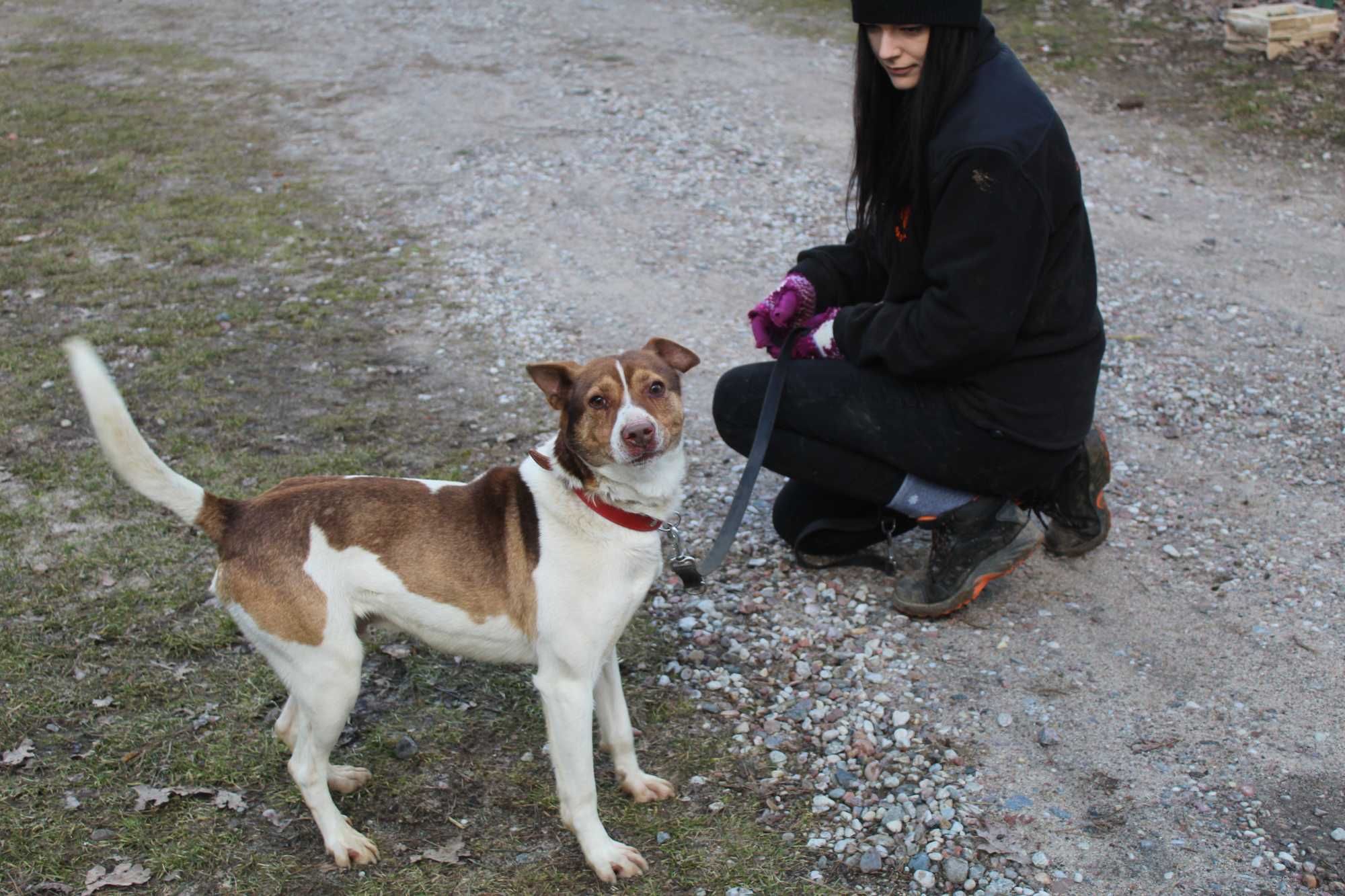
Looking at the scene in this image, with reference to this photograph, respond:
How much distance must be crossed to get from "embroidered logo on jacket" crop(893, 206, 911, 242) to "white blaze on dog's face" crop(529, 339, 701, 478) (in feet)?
3.79

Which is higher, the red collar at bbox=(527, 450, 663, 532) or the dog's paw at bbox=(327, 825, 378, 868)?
the red collar at bbox=(527, 450, 663, 532)

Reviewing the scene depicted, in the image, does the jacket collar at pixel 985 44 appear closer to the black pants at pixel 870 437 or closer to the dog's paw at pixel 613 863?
the black pants at pixel 870 437

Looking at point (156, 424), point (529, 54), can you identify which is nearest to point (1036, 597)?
point (156, 424)

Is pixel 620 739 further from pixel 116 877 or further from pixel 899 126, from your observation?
pixel 899 126

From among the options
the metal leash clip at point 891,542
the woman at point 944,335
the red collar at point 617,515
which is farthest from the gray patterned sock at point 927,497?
the red collar at point 617,515

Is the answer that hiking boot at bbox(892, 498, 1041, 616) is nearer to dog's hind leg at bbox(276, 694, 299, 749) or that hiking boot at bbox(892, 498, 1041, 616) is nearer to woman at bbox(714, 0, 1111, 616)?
woman at bbox(714, 0, 1111, 616)

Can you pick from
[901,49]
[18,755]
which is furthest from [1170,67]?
[18,755]

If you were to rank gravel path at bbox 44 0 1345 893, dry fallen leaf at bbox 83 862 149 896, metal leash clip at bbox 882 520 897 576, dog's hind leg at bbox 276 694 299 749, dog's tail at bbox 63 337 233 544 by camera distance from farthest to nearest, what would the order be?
metal leash clip at bbox 882 520 897 576 < dog's hind leg at bbox 276 694 299 749 < gravel path at bbox 44 0 1345 893 < dry fallen leaf at bbox 83 862 149 896 < dog's tail at bbox 63 337 233 544

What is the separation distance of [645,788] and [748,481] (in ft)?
3.59

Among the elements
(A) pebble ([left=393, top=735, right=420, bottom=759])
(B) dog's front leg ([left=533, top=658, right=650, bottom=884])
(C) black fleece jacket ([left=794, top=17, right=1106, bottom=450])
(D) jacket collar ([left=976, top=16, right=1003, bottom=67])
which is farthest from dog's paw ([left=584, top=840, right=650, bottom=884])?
(D) jacket collar ([left=976, top=16, right=1003, bottom=67])

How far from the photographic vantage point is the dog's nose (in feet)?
10.4

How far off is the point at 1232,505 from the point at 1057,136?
6.93 ft

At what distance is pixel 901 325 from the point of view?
158 inches

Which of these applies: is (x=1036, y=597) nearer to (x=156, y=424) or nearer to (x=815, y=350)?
(x=815, y=350)
